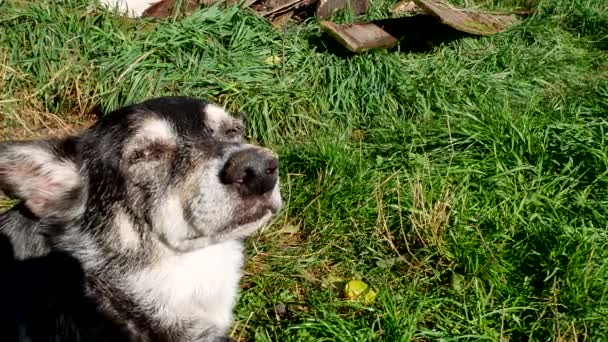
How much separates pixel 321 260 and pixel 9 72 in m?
2.68

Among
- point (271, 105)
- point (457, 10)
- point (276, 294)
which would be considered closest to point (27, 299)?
point (276, 294)

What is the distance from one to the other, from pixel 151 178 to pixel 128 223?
0.21 meters

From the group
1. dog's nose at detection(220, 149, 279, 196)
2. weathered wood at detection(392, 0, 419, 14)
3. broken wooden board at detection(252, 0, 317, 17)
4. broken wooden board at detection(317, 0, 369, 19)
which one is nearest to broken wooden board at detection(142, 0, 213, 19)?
broken wooden board at detection(252, 0, 317, 17)

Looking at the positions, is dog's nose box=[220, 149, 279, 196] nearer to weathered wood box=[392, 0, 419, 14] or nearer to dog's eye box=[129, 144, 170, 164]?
dog's eye box=[129, 144, 170, 164]

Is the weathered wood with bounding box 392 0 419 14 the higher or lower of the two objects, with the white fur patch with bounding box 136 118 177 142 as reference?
lower

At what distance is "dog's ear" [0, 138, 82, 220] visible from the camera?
257 cm

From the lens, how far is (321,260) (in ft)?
11.7

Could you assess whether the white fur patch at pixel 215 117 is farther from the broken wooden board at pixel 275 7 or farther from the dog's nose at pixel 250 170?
the broken wooden board at pixel 275 7

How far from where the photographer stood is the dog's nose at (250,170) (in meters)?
2.51

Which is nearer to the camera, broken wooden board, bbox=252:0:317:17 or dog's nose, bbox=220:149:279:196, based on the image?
dog's nose, bbox=220:149:279:196

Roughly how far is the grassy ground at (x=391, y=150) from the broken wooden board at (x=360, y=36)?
0.10 meters

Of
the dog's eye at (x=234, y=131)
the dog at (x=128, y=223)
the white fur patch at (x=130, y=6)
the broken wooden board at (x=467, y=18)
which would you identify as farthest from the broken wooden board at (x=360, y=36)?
the dog at (x=128, y=223)

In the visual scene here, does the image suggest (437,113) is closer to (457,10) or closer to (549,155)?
(549,155)

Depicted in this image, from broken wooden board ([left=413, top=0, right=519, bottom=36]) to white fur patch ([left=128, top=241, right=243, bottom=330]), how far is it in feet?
9.73
